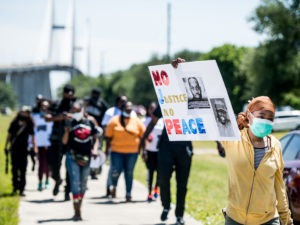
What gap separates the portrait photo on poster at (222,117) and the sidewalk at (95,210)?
17.6 ft

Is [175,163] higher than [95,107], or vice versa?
[95,107]

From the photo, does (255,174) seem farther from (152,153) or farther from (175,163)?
(152,153)

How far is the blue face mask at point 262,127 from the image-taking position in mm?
5461

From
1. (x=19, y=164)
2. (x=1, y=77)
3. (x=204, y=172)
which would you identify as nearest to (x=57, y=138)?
(x=19, y=164)

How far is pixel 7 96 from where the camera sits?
158 meters

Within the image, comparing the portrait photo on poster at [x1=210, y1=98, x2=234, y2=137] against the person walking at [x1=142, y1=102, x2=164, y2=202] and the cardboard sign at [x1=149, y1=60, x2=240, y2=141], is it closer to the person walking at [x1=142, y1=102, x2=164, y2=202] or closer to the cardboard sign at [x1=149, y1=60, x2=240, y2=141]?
the cardboard sign at [x1=149, y1=60, x2=240, y2=141]

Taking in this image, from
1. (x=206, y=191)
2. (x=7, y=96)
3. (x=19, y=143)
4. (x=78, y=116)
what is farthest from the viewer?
(x=7, y=96)

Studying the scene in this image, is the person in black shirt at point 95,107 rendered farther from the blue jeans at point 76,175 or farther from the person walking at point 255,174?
the person walking at point 255,174

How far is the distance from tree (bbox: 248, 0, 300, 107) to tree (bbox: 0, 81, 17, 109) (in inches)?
3716

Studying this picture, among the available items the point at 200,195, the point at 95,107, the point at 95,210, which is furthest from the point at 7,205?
the point at 95,107

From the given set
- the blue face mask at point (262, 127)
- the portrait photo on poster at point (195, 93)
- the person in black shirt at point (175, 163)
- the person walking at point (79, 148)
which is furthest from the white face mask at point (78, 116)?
the blue face mask at point (262, 127)

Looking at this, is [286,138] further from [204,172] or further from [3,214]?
[204,172]

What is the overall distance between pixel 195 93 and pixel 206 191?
1032 cm

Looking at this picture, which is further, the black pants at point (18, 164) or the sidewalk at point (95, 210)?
the black pants at point (18, 164)
